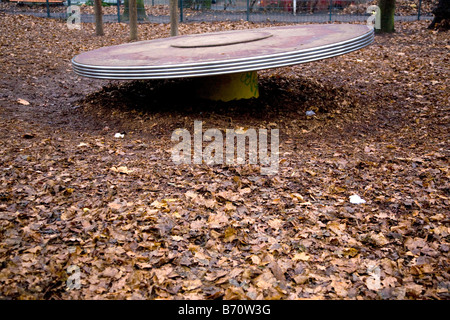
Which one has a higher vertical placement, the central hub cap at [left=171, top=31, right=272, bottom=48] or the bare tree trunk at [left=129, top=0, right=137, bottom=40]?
the bare tree trunk at [left=129, top=0, right=137, bottom=40]

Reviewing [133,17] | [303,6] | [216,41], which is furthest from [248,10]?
[216,41]

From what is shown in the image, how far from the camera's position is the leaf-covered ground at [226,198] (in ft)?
8.91

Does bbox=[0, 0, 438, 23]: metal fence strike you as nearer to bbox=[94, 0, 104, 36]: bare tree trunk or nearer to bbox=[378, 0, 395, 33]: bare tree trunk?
bbox=[94, 0, 104, 36]: bare tree trunk

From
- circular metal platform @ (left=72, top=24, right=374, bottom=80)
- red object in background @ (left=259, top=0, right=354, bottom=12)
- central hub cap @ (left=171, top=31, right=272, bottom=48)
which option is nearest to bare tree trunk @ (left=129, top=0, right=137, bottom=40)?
circular metal platform @ (left=72, top=24, right=374, bottom=80)

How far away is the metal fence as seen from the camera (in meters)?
14.3

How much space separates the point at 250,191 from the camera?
12.6ft

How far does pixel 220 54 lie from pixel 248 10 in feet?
31.9

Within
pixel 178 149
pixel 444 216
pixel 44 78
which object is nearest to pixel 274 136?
pixel 178 149

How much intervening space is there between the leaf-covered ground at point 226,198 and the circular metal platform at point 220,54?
2.12 feet

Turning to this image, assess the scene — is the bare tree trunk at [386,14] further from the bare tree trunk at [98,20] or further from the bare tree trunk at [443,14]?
the bare tree trunk at [98,20]

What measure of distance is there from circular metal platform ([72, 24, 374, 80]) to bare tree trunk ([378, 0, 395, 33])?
4781 mm

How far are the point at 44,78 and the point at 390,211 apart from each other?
21.4 feet
